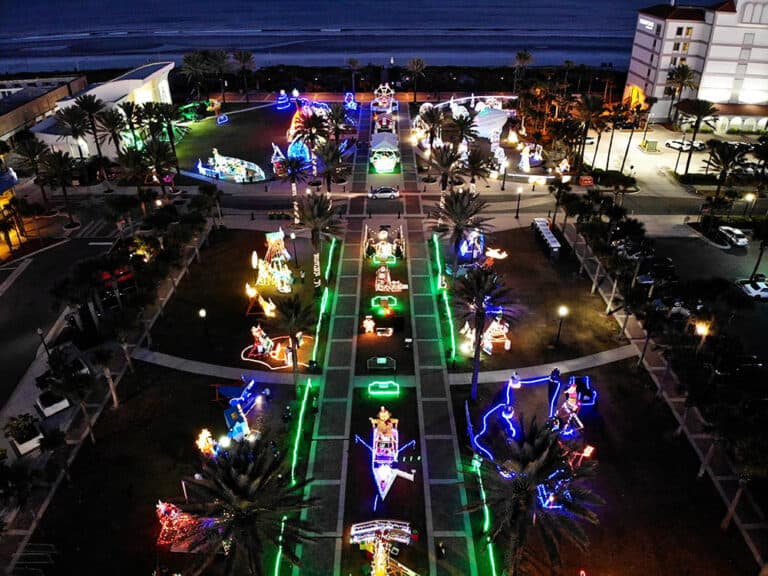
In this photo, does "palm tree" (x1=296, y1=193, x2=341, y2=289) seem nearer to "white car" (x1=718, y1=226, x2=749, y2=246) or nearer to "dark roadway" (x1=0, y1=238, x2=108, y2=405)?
"dark roadway" (x1=0, y1=238, x2=108, y2=405)

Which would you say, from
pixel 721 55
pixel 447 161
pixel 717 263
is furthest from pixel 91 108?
pixel 721 55

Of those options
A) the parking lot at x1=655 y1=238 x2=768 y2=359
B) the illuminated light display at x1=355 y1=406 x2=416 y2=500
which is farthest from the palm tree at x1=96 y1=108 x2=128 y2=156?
the parking lot at x1=655 y1=238 x2=768 y2=359

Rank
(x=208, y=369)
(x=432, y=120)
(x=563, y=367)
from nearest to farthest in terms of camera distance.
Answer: (x=208, y=369) → (x=563, y=367) → (x=432, y=120)

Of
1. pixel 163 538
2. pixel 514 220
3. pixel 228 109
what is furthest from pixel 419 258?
pixel 228 109

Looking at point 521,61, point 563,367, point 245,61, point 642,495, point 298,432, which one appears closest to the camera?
point 642,495

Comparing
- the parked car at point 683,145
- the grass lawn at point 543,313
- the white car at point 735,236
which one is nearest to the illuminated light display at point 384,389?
the grass lawn at point 543,313

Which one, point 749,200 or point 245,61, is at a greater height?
point 245,61

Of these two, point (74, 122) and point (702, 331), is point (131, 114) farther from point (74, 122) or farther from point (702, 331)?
point (702, 331)
